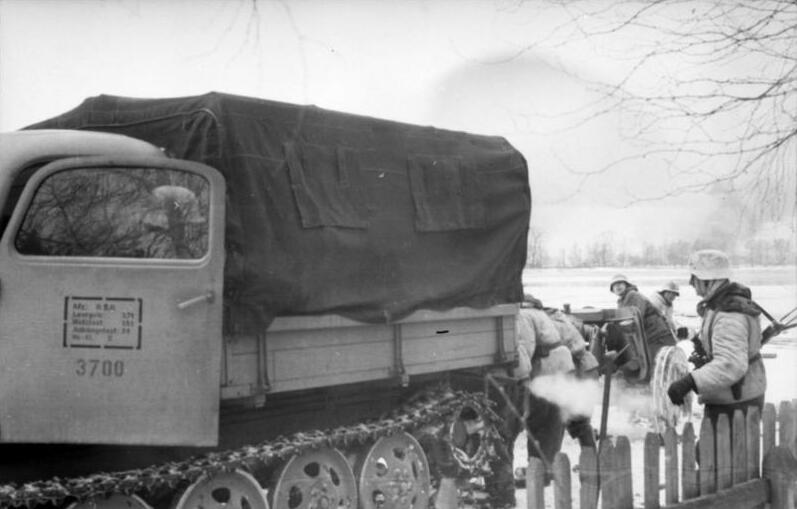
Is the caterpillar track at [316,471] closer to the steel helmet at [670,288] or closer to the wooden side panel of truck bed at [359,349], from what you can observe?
the wooden side panel of truck bed at [359,349]

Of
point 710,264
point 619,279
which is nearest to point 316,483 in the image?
point 710,264

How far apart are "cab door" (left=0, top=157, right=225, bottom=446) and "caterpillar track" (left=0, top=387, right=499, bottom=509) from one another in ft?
0.97

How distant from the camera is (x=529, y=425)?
8312 millimetres

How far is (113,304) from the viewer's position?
481 cm

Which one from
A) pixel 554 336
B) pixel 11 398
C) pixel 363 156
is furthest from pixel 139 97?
pixel 554 336

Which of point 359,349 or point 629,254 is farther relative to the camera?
point 629,254

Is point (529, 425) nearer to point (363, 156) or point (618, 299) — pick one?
point (363, 156)

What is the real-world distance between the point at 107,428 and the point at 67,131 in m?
1.89

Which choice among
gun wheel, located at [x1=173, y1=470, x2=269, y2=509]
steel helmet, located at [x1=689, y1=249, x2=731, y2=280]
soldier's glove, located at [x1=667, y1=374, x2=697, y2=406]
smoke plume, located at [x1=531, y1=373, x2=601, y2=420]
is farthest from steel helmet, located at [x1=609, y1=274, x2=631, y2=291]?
gun wheel, located at [x1=173, y1=470, x2=269, y2=509]

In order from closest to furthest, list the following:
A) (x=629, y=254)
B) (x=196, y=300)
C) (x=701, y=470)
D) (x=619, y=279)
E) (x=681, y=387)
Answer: (x=196, y=300) → (x=701, y=470) → (x=681, y=387) → (x=629, y=254) → (x=619, y=279)

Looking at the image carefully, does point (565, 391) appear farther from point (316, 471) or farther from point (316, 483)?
point (316, 483)

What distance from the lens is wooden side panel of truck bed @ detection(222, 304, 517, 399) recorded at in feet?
17.1

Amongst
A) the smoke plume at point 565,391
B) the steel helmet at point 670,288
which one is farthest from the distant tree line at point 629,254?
the steel helmet at point 670,288

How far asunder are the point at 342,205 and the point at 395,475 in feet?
6.70
